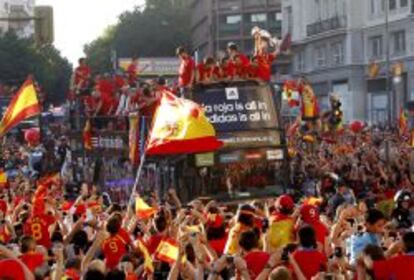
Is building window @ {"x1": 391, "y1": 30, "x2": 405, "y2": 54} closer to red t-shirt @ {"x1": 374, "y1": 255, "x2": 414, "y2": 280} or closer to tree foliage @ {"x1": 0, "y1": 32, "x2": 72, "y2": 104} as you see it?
tree foliage @ {"x1": 0, "y1": 32, "x2": 72, "y2": 104}

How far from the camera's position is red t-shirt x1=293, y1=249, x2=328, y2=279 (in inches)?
351

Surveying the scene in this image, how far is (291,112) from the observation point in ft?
Answer: 112

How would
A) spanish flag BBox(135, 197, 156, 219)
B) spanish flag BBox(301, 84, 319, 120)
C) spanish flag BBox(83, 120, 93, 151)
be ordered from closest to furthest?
spanish flag BBox(135, 197, 156, 219) → spanish flag BBox(83, 120, 93, 151) → spanish flag BBox(301, 84, 319, 120)

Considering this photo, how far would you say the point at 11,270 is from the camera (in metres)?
7.64

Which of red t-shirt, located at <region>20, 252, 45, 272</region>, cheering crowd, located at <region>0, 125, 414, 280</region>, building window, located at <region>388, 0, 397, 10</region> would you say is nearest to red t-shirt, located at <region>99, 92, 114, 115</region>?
cheering crowd, located at <region>0, 125, 414, 280</region>

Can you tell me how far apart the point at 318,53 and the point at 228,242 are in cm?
6114

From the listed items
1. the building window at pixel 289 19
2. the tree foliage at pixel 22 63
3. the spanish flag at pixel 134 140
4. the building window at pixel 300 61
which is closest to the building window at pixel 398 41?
the building window at pixel 300 61

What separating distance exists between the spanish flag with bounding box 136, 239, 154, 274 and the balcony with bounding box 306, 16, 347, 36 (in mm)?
56756

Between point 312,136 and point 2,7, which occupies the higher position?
point 2,7

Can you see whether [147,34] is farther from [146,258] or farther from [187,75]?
[146,258]

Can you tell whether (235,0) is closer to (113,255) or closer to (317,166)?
(317,166)

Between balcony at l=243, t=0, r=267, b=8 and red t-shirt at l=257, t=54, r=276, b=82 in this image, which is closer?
red t-shirt at l=257, t=54, r=276, b=82

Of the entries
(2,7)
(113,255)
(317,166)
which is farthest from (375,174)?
(2,7)

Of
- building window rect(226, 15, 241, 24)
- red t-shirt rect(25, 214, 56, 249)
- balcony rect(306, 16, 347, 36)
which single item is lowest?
red t-shirt rect(25, 214, 56, 249)
